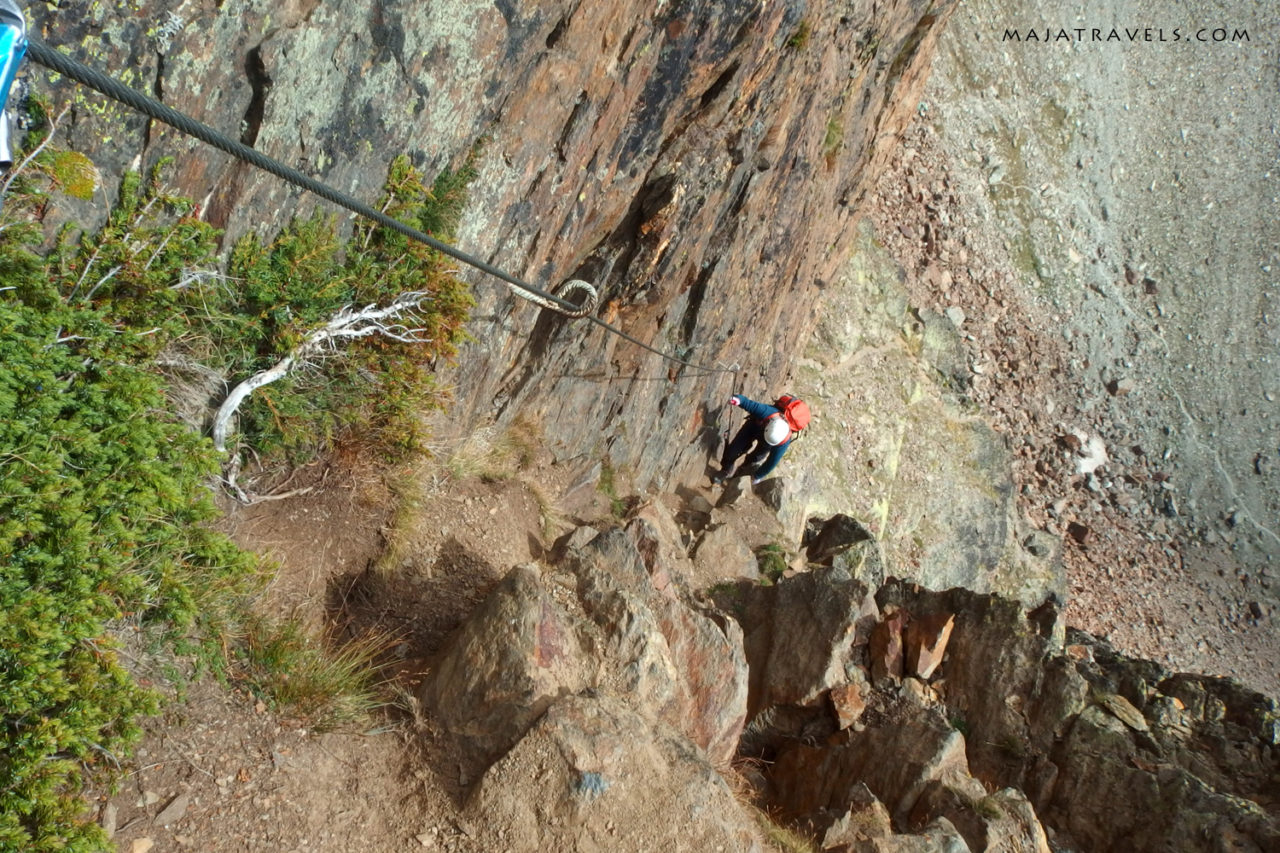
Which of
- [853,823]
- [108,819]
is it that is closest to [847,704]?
[853,823]

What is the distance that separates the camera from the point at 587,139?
759cm

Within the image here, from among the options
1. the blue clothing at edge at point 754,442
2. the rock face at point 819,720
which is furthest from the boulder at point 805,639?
the blue clothing at edge at point 754,442

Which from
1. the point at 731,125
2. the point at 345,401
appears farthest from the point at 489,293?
Result: the point at 731,125

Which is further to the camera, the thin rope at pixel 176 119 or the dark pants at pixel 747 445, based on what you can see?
the dark pants at pixel 747 445

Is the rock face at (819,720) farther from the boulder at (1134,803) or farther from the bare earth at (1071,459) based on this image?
the bare earth at (1071,459)

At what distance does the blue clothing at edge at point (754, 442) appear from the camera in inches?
476

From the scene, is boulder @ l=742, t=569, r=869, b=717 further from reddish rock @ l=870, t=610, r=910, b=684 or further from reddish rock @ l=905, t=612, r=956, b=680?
reddish rock @ l=905, t=612, r=956, b=680

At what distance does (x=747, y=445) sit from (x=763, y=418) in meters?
0.71

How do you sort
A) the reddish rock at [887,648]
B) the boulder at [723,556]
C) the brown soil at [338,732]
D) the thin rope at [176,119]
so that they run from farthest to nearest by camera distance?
the boulder at [723,556] → the reddish rock at [887,648] → the brown soil at [338,732] → the thin rope at [176,119]

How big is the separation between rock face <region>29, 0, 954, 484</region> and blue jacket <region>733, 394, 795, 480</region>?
0.60 metres

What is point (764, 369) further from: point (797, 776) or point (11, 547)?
point (11, 547)

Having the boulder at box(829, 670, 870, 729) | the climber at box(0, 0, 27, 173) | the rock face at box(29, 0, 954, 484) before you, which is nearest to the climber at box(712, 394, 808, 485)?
the rock face at box(29, 0, 954, 484)

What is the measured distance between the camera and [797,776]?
26.5ft

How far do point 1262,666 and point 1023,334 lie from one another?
33.7 ft
